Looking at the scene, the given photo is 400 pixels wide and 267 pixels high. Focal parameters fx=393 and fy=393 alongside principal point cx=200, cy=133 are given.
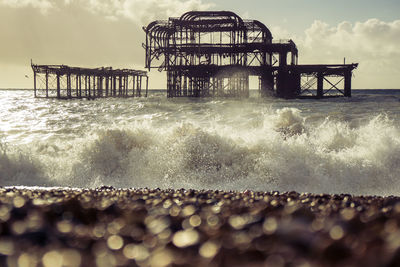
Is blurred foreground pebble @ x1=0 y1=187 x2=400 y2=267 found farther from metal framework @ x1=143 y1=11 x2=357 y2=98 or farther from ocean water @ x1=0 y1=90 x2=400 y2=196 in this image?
metal framework @ x1=143 y1=11 x2=357 y2=98

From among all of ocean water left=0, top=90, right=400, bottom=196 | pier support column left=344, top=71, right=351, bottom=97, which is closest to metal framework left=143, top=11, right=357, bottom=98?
pier support column left=344, top=71, right=351, bottom=97

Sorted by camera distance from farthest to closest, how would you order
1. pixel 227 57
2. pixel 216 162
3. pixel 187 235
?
1. pixel 227 57
2. pixel 216 162
3. pixel 187 235

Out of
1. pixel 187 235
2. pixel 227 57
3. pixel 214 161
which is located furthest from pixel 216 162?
pixel 227 57

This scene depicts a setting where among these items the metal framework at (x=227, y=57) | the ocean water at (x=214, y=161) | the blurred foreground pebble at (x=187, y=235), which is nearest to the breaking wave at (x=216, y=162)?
the ocean water at (x=214, y=161)

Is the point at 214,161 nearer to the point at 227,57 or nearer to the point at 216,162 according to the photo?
the point at 216,162

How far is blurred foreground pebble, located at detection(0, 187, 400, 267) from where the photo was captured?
216 cm

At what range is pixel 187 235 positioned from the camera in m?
2.66

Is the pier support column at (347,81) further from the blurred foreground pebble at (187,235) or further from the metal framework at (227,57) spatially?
the blurred foreground pebble at (187,235)

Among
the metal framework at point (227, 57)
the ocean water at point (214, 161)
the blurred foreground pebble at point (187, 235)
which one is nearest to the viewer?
the blurred foreground pebble at point (187, 235)

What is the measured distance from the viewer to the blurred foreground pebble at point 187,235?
7.08 feet

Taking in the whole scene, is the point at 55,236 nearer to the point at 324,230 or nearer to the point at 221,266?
the point at 221,266

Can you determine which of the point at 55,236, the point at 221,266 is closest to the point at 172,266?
the point at 221,266

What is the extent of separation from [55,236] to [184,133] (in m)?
8.98

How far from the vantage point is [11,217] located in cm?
359
